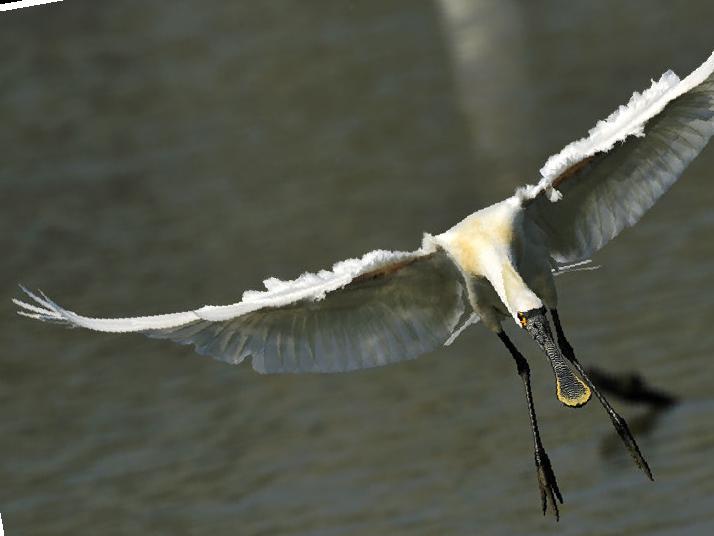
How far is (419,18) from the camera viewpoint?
41.8ft

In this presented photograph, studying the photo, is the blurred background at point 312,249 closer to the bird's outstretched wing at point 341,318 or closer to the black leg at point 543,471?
the black leg at point 543,471

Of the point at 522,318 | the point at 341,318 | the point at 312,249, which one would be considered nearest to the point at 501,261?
the point at 522,318

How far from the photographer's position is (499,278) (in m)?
6.55

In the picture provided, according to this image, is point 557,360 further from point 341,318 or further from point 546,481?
point 341,318

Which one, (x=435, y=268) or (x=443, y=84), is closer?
(x=435, y=268)

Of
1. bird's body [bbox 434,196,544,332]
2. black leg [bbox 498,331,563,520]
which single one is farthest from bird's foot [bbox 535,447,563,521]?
bird's body [bbox 434,196,544,332]

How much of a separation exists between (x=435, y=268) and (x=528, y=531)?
0.95 metres

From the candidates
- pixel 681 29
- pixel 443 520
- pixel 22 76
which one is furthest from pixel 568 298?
pixel 22 76

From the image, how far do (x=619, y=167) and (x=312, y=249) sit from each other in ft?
10.5

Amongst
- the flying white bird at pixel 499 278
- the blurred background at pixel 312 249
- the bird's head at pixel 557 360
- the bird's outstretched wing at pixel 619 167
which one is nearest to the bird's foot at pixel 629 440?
the flying white bird at pixel 499 278

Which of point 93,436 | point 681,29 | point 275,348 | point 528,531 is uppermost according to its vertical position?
point 681,29

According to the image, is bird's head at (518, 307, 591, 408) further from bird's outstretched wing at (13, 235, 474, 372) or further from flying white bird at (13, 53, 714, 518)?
bird's outstretched wing at (13, 235, 474, 372)

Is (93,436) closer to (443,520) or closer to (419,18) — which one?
(443,520)

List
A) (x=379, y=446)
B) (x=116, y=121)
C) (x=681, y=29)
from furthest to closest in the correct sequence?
(x=116, y=121) < (x=681, y=29) < (x=379, y=446)
